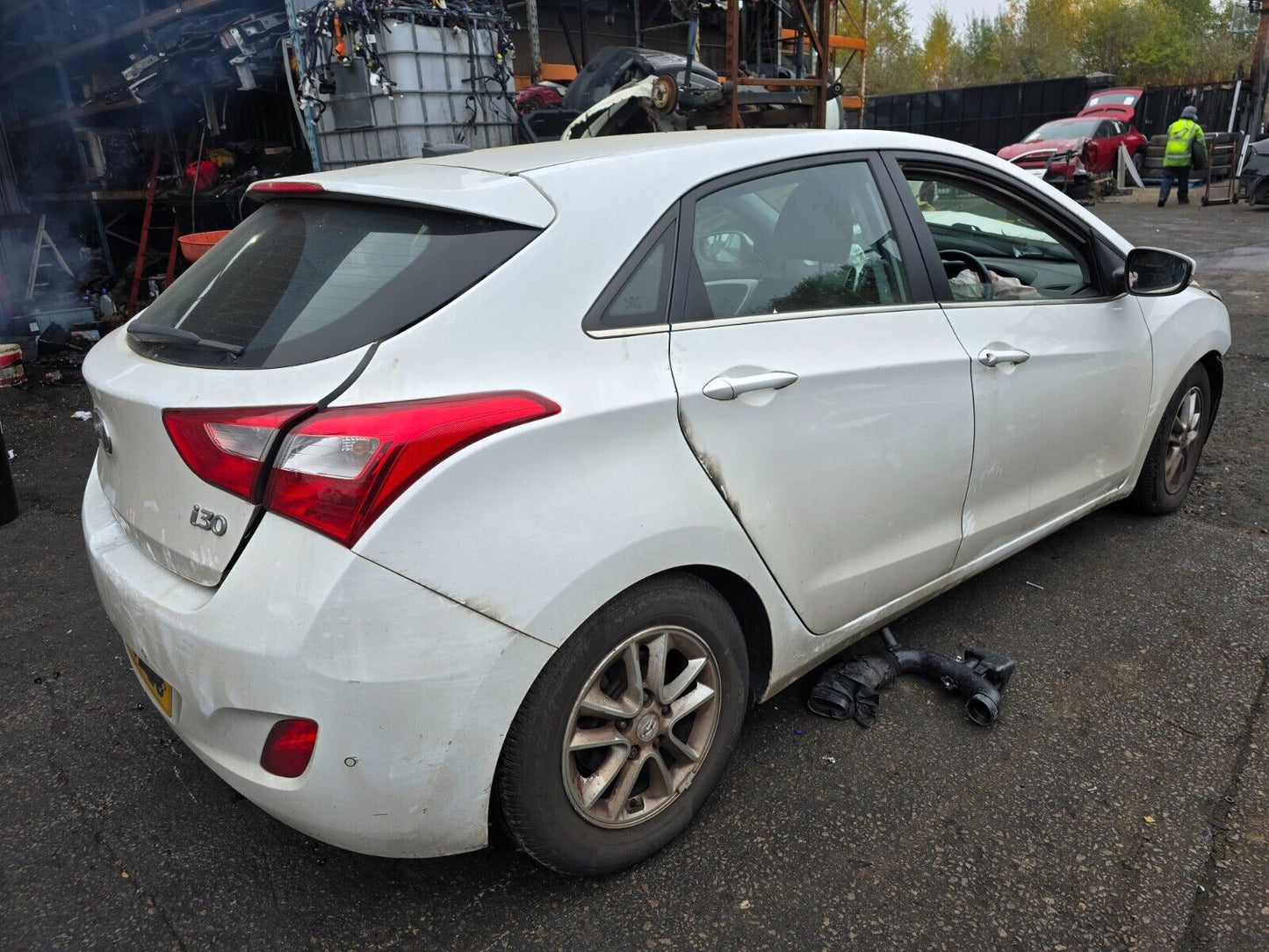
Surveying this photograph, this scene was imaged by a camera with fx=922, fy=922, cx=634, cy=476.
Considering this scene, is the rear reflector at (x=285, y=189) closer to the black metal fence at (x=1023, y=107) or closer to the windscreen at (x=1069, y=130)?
the windscreen at (x=1069, y=130)

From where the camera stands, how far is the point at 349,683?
5.39ft

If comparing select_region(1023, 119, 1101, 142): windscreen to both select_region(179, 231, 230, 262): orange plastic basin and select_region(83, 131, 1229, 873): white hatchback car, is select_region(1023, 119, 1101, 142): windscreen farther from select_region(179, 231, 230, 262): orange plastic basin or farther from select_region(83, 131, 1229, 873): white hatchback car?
select_region(83, 131, 1229, 873): white hatchback car

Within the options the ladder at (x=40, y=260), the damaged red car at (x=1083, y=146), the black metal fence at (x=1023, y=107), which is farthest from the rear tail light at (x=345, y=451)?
the black metal fence at (x=1023, y=107)

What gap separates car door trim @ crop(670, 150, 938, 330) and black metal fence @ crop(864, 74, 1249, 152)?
2488cm

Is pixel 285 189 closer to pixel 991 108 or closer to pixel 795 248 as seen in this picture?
pixel 795 248

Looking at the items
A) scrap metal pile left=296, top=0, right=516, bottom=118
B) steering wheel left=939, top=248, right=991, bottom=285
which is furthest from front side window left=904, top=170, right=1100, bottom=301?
scrap metal pile left=296, top=0, right=516, bottom=118

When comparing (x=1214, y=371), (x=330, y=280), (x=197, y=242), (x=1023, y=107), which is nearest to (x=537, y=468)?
(x=330, y=280)

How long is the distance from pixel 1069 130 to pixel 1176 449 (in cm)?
1835

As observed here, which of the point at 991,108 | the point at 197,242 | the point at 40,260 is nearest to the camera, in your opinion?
the point at 197,242

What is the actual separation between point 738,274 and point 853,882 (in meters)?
1.44

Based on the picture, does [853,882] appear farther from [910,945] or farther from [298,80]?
[298,80]

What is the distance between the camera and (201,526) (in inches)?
70.9

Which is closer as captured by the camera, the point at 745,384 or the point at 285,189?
the point at 745,384


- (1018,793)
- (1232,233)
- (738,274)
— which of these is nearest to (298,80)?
(738,274)
